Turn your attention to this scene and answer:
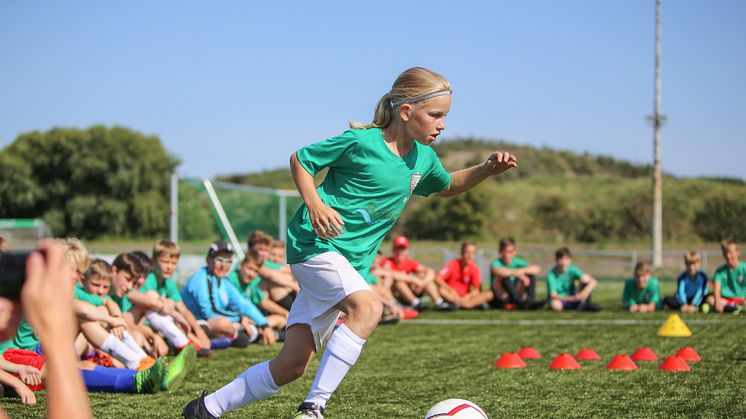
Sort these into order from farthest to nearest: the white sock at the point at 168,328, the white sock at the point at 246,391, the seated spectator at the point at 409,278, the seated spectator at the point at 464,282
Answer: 1. the seated spectator at the point at 464,282
2. the seated spectator at the point at 409,278
3. the white sock at the point at 168,328
4. the white sock at the point at 246,391

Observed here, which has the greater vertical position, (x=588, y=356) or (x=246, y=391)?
(x=246, y=391)

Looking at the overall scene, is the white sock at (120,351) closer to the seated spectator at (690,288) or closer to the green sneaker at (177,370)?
the green sneaker at (177,370)

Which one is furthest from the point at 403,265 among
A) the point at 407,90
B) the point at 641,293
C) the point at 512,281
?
the point at 407,90

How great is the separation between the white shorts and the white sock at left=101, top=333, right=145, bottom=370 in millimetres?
2732

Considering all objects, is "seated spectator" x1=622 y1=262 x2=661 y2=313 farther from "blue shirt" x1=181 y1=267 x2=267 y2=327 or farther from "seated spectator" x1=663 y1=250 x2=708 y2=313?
"blue shirt" x1=181 y1=267 x2=267 y2=327

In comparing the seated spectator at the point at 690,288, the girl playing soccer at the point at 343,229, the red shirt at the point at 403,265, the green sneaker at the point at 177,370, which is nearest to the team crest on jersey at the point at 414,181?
the girl playing soccer at the point at 343,229

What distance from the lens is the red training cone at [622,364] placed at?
25.0ft

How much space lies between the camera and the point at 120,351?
269 inches

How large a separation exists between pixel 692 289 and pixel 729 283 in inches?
22.8

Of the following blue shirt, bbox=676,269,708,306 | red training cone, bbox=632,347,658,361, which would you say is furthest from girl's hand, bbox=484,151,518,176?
blue shirt, bbox=676,269,708,306

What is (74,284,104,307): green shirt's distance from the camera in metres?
7.06

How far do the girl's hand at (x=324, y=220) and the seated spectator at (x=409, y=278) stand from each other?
1026cm

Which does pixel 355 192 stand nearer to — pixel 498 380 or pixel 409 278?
pixel 498 380

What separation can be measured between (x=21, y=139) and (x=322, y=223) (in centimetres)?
6308
